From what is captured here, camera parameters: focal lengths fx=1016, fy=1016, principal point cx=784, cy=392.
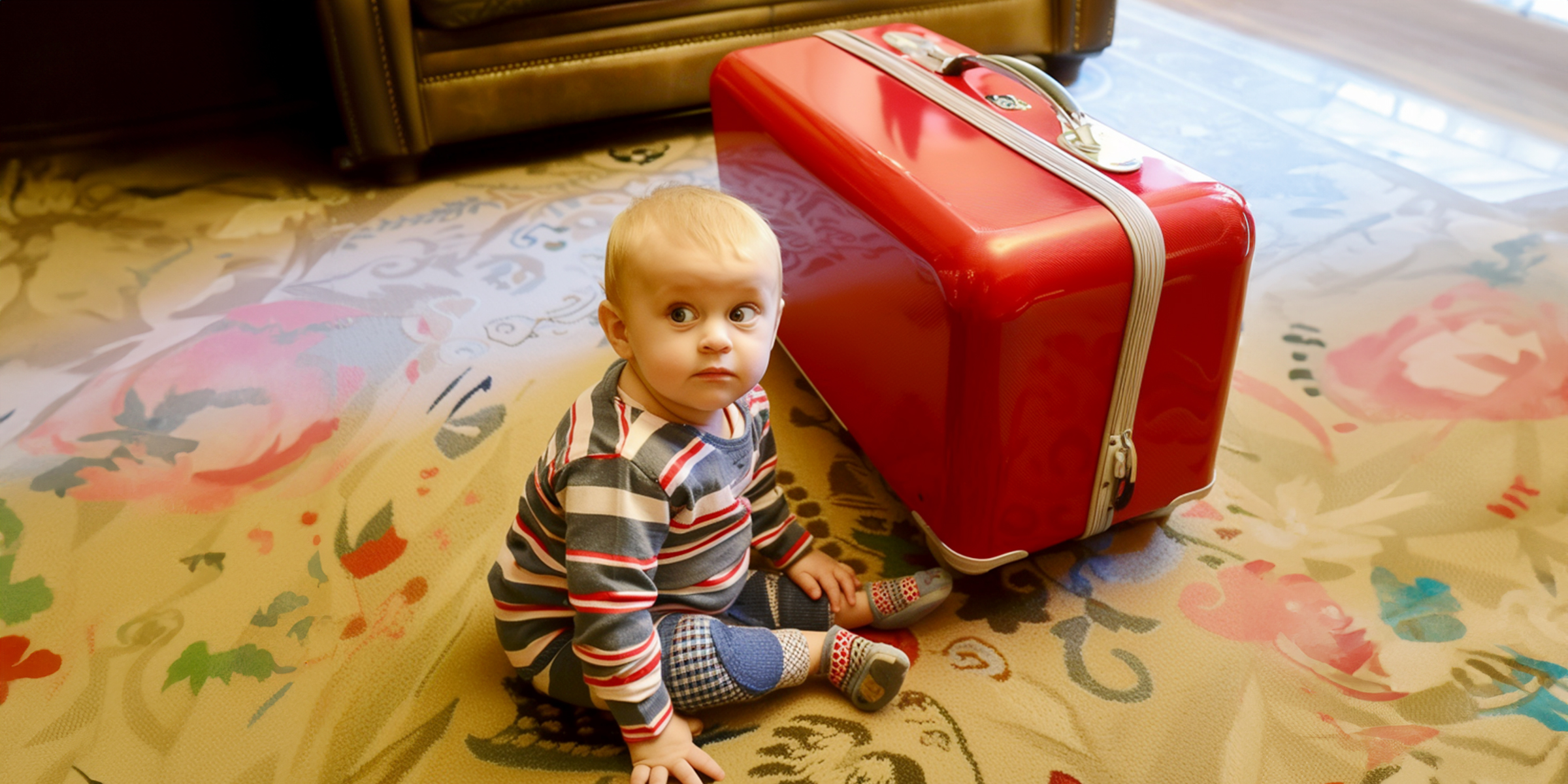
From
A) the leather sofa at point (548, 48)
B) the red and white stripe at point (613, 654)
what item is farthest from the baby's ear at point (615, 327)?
the leather sofa at point (548, 48)

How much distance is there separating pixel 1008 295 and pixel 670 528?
33 cm

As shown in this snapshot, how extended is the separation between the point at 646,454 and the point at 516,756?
0.29m

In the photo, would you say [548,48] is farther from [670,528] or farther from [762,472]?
[670,528]

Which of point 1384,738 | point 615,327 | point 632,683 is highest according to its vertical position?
point 615,327

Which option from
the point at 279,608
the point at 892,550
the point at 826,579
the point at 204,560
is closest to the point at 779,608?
the point at 826,579

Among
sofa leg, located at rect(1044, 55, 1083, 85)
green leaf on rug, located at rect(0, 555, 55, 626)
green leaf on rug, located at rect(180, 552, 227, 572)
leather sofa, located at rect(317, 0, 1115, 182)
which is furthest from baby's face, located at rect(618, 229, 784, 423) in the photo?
sofa leg, located at rect(1044, 55, 1083, 85)

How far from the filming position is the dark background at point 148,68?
1.96m

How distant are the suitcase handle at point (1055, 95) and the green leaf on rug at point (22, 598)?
3.61ft

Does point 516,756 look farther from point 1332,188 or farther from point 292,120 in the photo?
point 292,120

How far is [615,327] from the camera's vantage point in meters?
0.81

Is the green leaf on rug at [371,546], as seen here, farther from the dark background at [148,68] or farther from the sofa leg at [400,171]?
the dark background at [148,68]

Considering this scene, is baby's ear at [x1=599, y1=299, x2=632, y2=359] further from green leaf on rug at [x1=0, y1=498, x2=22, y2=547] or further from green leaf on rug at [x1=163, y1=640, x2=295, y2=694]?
green leaf on rug at [x1=0, y1=498, x2=22, y2=547]

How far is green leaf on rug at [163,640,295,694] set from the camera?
37.0 inches

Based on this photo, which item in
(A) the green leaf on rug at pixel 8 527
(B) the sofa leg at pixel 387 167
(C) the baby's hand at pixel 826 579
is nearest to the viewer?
(C) the baby's hand at pixel 826 579
